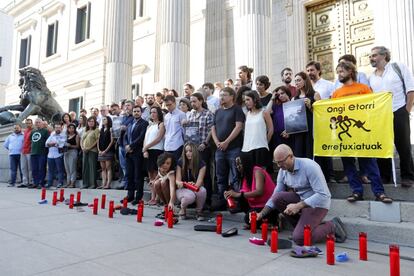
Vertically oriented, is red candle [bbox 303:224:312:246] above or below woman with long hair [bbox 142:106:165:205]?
below

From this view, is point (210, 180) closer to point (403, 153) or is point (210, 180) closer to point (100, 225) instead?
point (100, 225)

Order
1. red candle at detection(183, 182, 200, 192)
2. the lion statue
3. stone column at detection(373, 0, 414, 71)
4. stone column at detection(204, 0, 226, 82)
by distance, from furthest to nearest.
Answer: stone column at detection(204, 0, 226, 82) < the lion statue < stone column at detection(373, 0, 414, 71) < red candle at detection(183, 182, 200, 192)

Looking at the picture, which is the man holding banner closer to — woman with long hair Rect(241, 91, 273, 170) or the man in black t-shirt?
woman with long hair Rect(241, 91, 273, 170)

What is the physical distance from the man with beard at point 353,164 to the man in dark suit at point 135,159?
152 inches

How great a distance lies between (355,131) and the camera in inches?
199

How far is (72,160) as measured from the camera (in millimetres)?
9656

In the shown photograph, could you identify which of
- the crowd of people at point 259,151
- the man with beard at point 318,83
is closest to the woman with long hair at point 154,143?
the crowd of people at point 259,151

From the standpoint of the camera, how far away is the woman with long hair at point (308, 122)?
213 inches

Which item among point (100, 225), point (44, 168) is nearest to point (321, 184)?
point (100, 225)

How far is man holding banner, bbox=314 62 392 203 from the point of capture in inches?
187

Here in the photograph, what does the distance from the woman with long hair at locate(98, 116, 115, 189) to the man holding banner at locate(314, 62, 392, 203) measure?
533 cm

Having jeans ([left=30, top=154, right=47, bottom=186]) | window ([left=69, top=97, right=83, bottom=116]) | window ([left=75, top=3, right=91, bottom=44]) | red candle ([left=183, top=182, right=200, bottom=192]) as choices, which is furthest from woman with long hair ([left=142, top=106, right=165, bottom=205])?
window ([left=75, top=3, right=91, bottom=44])

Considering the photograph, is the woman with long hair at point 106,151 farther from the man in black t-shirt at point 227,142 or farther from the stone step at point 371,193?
the stone step at point 371,193

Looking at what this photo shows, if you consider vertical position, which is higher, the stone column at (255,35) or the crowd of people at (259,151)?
the stone column at (255,35)
